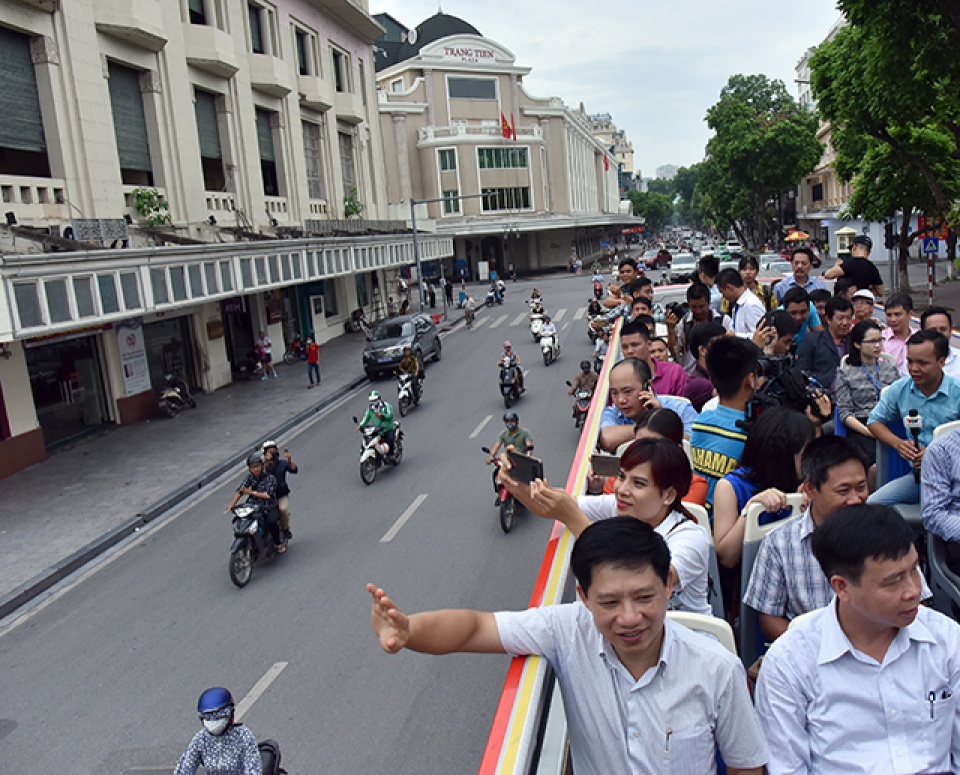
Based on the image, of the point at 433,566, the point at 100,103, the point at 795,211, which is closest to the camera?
the point at 433,566

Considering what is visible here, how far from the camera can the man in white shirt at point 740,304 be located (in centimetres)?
838

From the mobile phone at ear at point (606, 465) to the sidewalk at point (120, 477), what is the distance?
8.99 metres

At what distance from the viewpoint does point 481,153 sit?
59.7 metres

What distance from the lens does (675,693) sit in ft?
7.30

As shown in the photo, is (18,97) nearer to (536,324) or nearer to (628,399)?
(628,399)

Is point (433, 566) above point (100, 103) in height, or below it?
below

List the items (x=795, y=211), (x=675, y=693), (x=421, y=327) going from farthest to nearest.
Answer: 1. (x=795, y=211)
2. (x=421, y=327)
3. (x=675, y=693)

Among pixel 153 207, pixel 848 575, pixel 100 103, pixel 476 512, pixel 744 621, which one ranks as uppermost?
pixel 100 103

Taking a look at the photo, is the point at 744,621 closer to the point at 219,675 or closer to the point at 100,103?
the point at 219,675

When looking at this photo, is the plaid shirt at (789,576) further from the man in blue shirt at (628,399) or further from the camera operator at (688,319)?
→ the camera operator at (688,319)

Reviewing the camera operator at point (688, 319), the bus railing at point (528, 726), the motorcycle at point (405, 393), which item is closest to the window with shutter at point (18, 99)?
the motorcycle at point (405, 393)

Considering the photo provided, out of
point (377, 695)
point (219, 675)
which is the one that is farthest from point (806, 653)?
point (219, 675)

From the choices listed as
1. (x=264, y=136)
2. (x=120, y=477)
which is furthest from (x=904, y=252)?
(x=120, y=477)

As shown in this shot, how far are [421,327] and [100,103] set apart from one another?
36.1 feet
